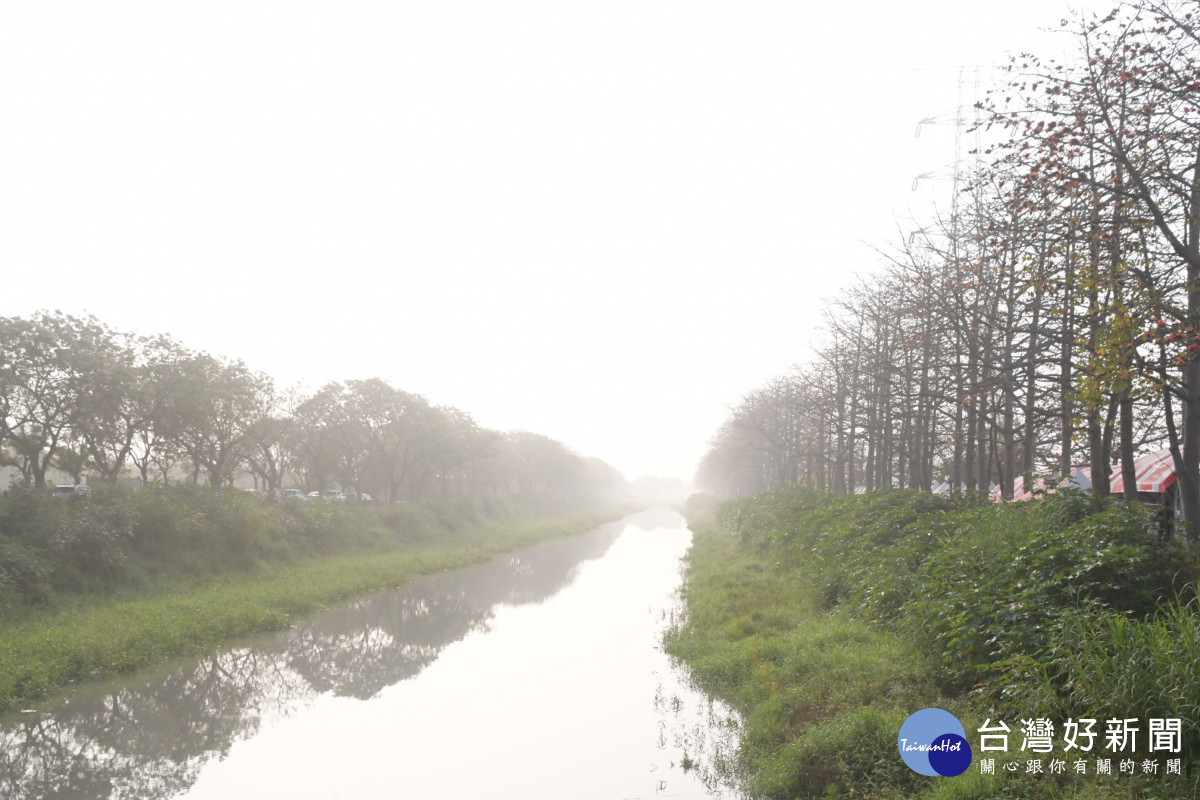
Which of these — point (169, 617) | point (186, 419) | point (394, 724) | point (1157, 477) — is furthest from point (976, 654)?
point (186, 419)

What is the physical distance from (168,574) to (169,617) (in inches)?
178

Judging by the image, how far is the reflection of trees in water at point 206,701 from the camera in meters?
7.33

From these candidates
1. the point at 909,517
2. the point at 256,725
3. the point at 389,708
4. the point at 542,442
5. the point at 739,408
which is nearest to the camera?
the point at 256,725

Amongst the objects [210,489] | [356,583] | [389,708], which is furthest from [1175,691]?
[210,489]

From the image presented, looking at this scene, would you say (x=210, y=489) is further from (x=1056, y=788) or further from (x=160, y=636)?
(x=1056, y=788)

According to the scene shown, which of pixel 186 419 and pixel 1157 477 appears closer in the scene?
pixel 1157 477

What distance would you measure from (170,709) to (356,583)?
9.62 metres

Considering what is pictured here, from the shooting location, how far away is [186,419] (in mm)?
22656

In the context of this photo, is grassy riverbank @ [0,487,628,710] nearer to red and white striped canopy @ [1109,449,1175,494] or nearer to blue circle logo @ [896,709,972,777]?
blue circle logo @ [896,709,972,777]

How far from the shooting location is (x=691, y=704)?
30.2ft

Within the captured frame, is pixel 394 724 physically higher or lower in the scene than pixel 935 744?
lower

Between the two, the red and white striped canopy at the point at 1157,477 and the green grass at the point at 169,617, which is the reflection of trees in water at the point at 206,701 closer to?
the green grass at the point at 169,617

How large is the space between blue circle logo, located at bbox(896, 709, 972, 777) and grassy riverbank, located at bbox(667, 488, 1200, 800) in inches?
4.4

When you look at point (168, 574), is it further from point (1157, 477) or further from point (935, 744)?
point (1157, 477)
